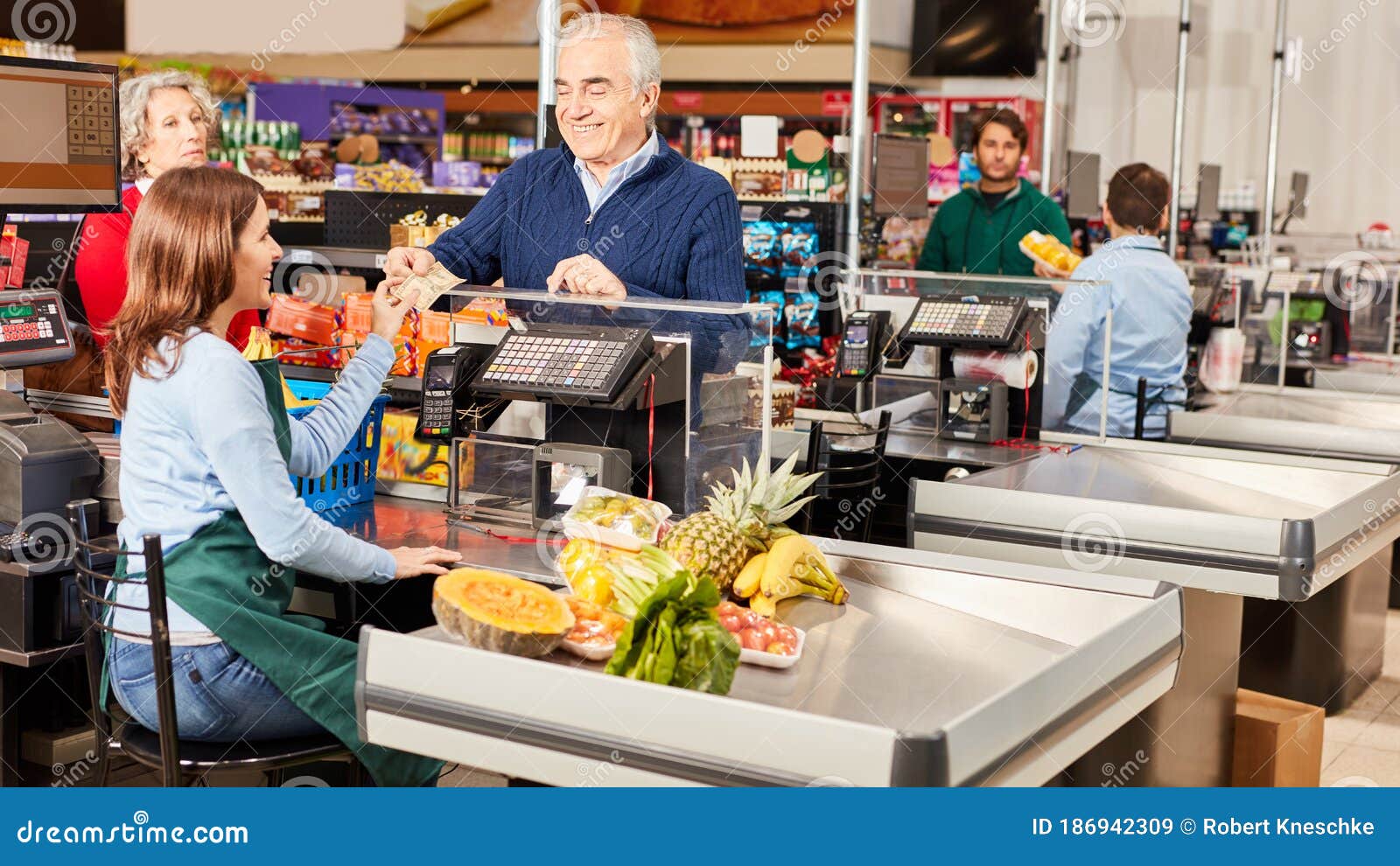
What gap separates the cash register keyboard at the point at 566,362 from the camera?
2.75 meters

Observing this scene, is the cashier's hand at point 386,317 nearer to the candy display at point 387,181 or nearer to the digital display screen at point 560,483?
the digital display screen at point 560,483

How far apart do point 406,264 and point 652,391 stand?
2.36 feet

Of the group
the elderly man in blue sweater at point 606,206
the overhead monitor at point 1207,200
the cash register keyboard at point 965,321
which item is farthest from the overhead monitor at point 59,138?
the overhead monitor at point 1207,200

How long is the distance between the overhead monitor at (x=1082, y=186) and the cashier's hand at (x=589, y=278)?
4881mm

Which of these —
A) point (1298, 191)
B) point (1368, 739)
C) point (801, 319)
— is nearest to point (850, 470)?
point (1368, 739)

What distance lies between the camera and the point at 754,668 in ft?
7.24

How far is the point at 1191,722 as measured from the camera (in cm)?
330

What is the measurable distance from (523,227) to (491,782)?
1534 mm

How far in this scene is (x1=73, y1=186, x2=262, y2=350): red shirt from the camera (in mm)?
3629

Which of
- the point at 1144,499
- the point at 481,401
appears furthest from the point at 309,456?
the point at 1144,499
